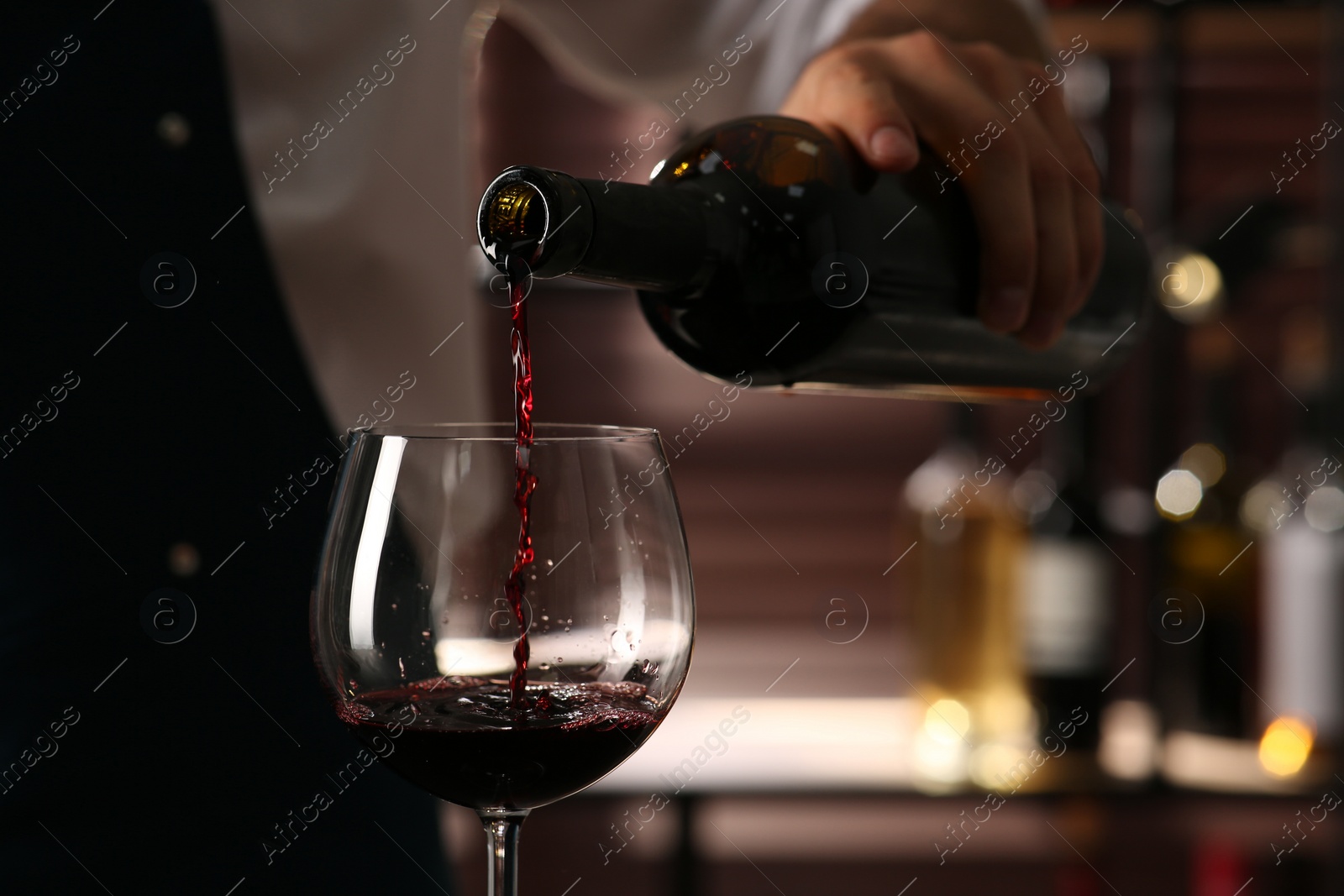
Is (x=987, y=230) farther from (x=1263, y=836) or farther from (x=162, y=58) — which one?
(x=1263, y=836)

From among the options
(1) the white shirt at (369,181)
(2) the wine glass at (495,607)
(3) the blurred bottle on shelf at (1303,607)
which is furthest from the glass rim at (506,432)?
(3) the blurred bottle on shelf at (1303,607)

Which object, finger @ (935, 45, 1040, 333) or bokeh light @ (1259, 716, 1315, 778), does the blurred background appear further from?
finger @ (935, 45, 1040, 333)

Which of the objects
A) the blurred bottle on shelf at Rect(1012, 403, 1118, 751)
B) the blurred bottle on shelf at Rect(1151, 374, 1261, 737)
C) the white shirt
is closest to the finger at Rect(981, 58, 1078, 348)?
the white shirt

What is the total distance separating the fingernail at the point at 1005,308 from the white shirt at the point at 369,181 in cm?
25

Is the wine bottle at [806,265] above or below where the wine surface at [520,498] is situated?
above

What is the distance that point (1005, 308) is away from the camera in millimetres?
714

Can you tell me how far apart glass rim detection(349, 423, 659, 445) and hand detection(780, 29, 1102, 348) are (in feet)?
0.73

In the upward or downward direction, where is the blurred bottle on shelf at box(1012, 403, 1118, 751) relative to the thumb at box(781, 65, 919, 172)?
upward

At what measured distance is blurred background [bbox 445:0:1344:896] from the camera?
141 cm

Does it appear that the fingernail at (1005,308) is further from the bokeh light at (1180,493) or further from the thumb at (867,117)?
the bokeh light at (1180,493)

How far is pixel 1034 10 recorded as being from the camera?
927 mm

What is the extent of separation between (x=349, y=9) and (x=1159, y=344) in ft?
3.23

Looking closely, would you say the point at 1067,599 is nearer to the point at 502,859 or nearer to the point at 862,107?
the point at 862,107

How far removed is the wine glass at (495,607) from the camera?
20.6 inches
